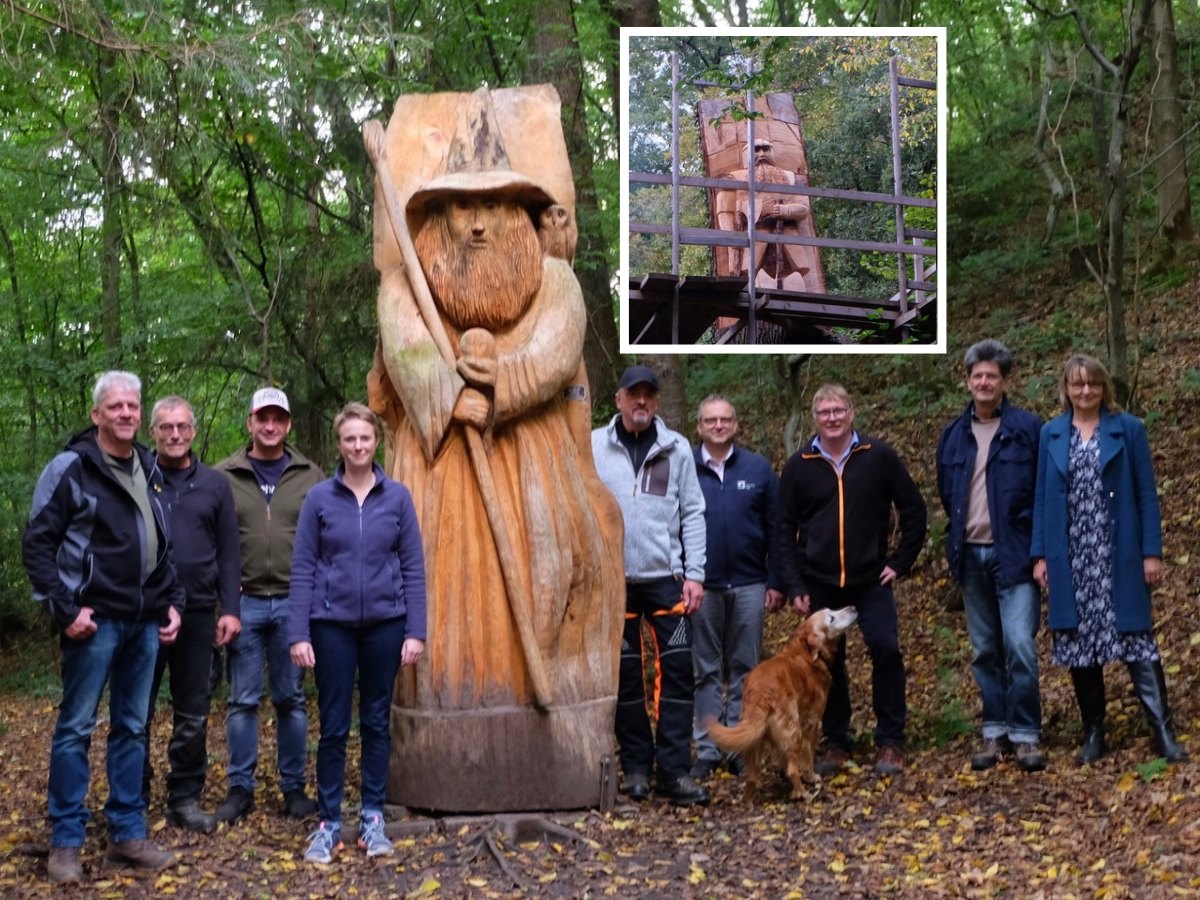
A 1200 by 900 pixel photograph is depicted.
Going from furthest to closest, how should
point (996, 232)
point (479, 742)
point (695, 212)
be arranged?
point (996, 232) < point (695, 212) < point (479, 742)

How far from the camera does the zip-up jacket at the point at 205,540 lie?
6059mm

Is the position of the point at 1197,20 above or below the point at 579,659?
above

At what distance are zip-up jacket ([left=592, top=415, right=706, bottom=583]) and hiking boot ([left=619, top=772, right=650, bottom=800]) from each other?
3.27 feet

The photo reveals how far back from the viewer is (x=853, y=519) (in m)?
6.91

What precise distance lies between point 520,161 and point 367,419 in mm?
1895

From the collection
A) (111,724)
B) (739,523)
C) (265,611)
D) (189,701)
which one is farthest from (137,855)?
(739,523)

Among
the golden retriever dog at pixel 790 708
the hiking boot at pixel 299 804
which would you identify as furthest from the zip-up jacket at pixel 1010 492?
the hiking boot at pixel 299 804

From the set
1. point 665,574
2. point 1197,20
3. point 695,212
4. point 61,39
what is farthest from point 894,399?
point 1197,20

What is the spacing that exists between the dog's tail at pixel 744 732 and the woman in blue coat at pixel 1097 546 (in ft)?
4.96

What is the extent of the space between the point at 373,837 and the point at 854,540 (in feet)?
9.54

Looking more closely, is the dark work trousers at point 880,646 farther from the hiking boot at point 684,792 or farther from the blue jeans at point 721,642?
the hiking boot at point 684,792

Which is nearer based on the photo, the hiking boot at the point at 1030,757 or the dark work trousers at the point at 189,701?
the dark work trousers at the point at 189,701

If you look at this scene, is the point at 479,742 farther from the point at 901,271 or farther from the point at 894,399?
the point at 894,399

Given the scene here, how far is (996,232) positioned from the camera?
17266mm
